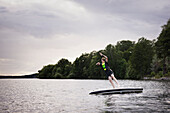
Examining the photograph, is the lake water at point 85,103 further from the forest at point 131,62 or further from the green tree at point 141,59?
the green tree at point 141,59

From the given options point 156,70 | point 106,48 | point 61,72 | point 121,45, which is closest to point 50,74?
point 61,72

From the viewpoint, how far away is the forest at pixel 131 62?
77.8 metres

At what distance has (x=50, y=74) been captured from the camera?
18312 cm

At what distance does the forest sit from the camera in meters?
77.8

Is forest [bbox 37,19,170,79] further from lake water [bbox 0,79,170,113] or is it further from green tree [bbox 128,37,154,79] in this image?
lake water [bbox 0,79,170,113]

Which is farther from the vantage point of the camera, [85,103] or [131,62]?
[131,62]

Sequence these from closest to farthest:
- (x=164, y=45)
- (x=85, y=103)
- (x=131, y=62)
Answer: (x=85, y=103), (x=164, y=45), (x=131, y=62)

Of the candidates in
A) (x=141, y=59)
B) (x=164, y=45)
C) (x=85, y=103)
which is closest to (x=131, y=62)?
(x=141, y=59)

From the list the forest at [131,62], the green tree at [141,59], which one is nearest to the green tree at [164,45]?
the forest at [131,62]

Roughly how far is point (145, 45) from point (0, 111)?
97.9m

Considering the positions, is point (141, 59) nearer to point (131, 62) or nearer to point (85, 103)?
point (131, 62)

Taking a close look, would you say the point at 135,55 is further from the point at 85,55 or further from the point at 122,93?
the point at 122,93

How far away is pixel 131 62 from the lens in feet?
350

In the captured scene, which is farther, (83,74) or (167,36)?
(83,74)
